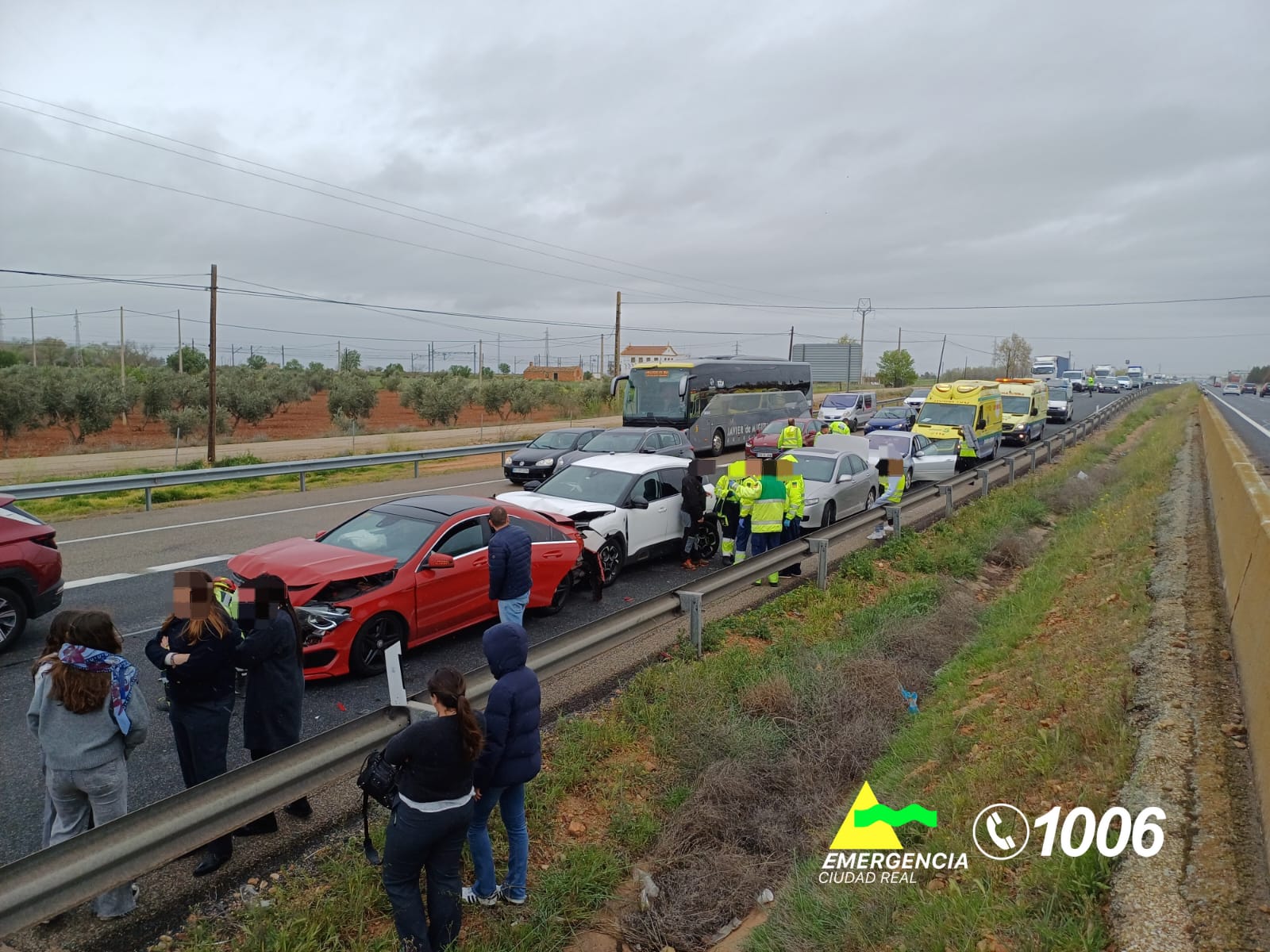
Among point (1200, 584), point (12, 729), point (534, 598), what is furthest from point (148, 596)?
point (1200, 584)

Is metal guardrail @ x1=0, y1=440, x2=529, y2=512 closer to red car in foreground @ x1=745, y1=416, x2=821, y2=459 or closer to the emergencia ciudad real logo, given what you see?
red car in foreground @ x1=745, y1=416, x2=821, y2=459

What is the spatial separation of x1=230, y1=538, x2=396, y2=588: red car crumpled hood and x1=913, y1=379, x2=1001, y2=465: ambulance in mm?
18578

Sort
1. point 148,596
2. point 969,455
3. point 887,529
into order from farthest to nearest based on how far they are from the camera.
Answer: point 969,455 → point 887,529 → point 148,596

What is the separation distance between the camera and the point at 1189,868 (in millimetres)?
3713

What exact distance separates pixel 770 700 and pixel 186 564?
8777 millimetres

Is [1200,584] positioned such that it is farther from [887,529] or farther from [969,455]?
[969,455]

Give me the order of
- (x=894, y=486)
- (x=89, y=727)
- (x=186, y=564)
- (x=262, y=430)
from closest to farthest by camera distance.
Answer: (x=89, y=727), (x=186, y=564), (x=894, y=486), (x=262, y=430)

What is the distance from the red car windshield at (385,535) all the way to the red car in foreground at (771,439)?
514 centimetres

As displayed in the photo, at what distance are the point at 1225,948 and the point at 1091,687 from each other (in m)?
3.32

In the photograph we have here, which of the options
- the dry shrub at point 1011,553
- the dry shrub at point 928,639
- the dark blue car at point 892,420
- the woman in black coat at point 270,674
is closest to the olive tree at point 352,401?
the dark blue car at point 892,420

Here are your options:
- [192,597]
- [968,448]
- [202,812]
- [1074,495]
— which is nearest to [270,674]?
[192,597]

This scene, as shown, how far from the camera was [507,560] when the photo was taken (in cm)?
736

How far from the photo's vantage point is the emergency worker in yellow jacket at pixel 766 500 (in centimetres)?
1098

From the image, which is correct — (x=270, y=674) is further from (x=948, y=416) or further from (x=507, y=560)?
(x=948, y=416)
